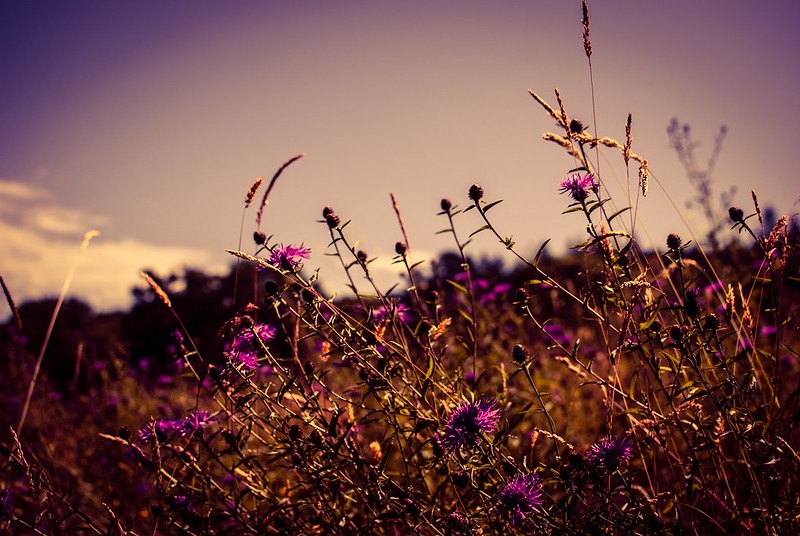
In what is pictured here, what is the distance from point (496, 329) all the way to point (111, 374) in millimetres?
7253

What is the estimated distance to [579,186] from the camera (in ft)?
4.93

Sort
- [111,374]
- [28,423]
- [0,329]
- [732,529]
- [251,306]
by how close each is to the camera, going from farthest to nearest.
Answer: [0,329]
[111,374]
[28,423]
[732,529]
[251,306]

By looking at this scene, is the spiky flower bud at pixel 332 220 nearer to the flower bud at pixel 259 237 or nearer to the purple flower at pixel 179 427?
the flower bud at pixel 259 237

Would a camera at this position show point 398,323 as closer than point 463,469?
No

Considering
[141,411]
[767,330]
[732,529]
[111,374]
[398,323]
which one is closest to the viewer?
[732,529]

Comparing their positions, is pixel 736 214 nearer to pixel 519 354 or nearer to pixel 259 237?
pixel 519 354

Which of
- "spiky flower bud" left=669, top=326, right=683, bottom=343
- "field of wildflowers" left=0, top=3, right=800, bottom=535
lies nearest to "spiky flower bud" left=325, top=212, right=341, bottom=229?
"field of wildflowers" left=0, top=3, right=800, bottom=535

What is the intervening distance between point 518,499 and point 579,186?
969 millimetres

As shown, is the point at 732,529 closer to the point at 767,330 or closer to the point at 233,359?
the point at 767,330

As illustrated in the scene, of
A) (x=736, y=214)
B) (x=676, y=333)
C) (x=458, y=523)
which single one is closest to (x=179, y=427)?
(x=458, y=523)

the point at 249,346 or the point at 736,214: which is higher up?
the point at 736,214

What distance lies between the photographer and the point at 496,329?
11.0 ft

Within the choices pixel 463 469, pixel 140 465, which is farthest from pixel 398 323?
pixel 140 465

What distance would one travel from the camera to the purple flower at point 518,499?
3.82 ft
